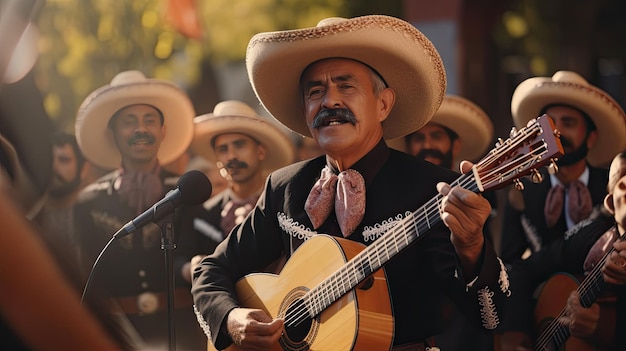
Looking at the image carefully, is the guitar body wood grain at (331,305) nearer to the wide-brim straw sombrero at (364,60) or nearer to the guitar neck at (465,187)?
the guitar neck at (465,187)

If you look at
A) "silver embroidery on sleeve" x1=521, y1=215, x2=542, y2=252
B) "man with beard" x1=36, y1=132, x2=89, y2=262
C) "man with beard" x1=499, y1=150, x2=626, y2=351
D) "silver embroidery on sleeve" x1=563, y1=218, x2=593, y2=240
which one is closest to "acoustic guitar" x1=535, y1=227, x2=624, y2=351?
"man with beard" x1=499, y1=150, x2=626, y2=351

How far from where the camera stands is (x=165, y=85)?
819cm

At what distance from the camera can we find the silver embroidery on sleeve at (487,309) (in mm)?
4305

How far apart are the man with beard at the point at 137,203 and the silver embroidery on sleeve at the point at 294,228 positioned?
2775 mm

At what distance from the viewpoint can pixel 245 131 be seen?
8.20 meters

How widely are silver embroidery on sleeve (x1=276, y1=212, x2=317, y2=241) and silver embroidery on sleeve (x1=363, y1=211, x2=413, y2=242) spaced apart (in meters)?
0.29

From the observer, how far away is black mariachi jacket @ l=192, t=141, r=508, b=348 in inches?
173

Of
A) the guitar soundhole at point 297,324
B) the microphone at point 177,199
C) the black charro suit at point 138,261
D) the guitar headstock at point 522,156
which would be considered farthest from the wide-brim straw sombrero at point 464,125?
the guitar headstock at point 522,156

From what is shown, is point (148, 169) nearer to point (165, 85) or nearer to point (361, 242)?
point (165, 85)

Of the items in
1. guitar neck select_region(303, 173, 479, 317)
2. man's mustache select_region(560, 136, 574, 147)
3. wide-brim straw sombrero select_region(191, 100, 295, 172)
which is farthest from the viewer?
wide-brim straw sombrero select_region(191, 100, 295, 172)

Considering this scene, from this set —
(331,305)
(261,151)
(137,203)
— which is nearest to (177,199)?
(331,305)

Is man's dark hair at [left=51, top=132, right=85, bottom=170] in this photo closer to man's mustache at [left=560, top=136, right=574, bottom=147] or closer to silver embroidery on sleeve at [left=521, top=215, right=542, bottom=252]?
silver embroidery on sleeve at [left=521, top=215, right=542, bottom=252]

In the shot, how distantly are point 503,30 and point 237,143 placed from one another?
12.6m

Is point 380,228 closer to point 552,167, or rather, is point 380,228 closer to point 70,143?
point 552,167
